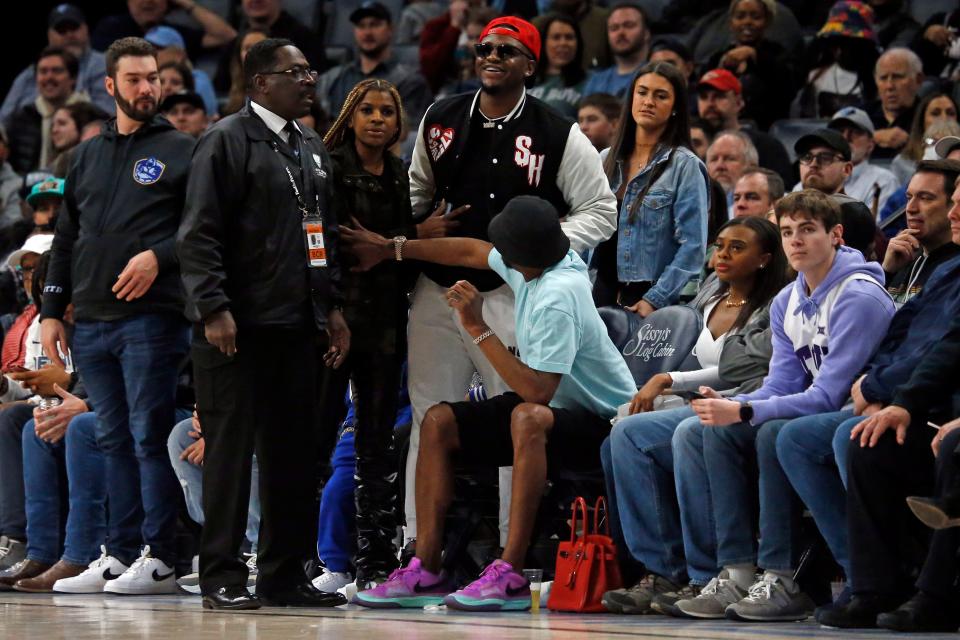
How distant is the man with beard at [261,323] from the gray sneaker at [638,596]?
929 millimetres

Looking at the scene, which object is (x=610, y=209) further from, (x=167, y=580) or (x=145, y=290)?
(x=167, y=580)

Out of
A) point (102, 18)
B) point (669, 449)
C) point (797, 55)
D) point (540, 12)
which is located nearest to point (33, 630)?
point (669, 449)

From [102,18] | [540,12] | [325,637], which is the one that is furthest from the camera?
[102,18]

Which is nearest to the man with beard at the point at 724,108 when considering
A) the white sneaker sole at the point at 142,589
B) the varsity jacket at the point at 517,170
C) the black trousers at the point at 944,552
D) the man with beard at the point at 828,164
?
the man with beard at the point at 828,164

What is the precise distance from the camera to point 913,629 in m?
4.51

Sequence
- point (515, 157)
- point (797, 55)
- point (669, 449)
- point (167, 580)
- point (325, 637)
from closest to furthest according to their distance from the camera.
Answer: point (325, 637) → point (669, 449) → point (515, 157) → point (167, 580) → point (797, 55)

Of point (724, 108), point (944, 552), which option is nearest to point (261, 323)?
point (944, 552)

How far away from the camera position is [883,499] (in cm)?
468

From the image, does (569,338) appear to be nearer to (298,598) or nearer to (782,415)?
(782,415)

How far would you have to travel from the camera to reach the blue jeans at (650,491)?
5410mm

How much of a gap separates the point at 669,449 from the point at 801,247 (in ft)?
2.69

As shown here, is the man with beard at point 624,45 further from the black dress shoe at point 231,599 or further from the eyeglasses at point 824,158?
the black dress shoe at point 231,599

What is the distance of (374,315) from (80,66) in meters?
6.67

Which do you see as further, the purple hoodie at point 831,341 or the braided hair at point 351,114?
the braided hair at point 351,114
